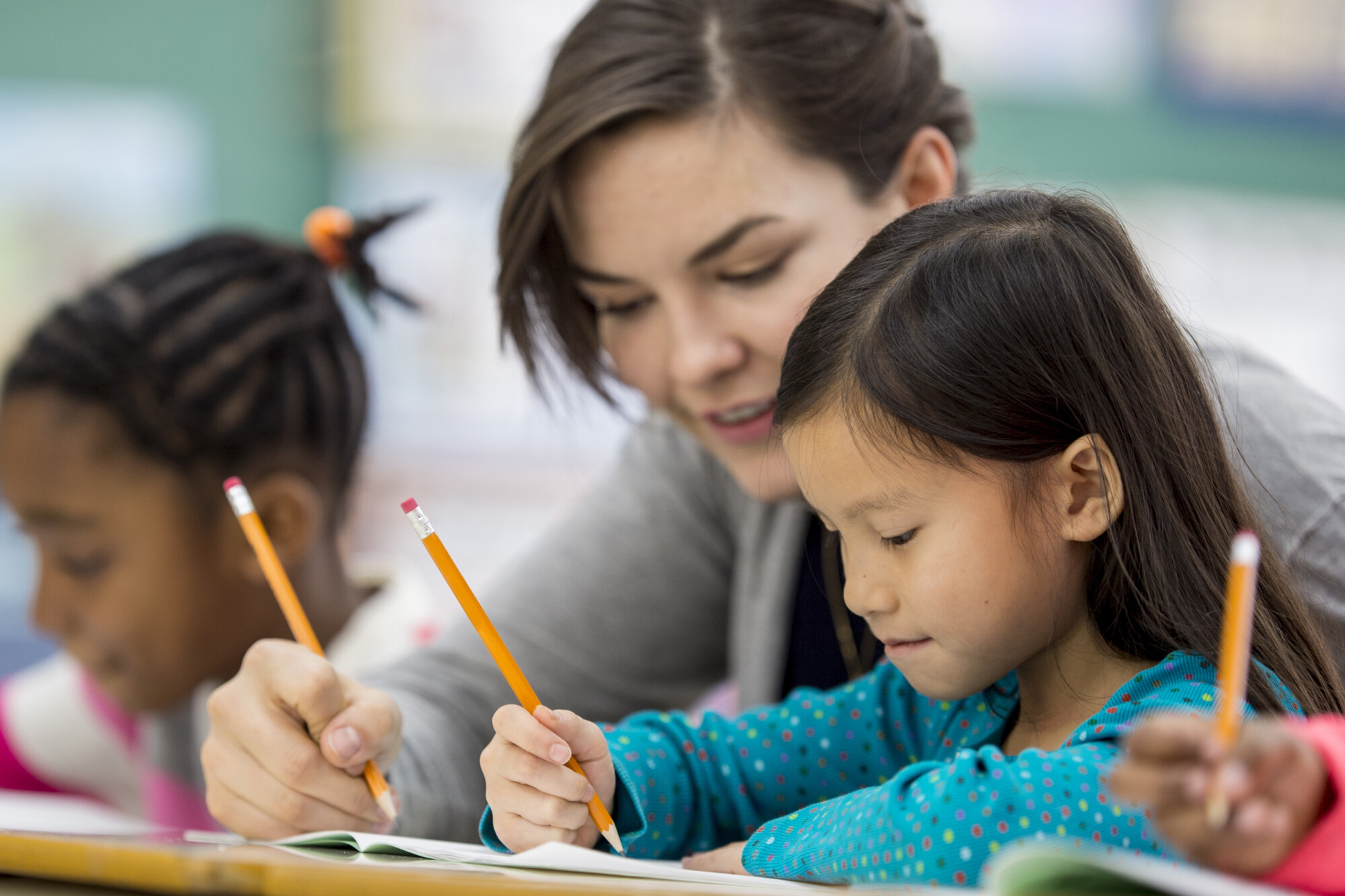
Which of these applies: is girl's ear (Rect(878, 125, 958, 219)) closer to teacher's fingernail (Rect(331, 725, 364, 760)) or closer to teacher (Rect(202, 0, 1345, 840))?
teacher (Rect(202, 0, 1345, 840))

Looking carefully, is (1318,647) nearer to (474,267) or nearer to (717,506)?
(717,506)

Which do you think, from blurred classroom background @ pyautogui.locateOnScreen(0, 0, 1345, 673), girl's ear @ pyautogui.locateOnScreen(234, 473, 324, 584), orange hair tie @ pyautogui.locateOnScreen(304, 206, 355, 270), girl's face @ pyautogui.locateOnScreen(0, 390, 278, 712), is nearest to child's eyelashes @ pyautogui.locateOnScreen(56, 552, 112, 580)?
girl's face @ pyautogui.locateOnScreen(0, 390, 278, 712)

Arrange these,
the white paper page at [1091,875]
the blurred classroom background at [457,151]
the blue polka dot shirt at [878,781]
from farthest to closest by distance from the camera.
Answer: the blurred classroom background at [457,151] < the blue polka dot shirt at [878,781] < the white paper page at [1091,875]

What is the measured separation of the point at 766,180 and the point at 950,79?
0.20m

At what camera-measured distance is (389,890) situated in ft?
1.10

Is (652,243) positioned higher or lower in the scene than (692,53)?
lower

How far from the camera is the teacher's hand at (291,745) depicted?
23.7 inches

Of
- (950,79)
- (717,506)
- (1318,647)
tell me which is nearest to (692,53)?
(950,79)

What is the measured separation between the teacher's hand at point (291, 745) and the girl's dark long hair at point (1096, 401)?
29cm

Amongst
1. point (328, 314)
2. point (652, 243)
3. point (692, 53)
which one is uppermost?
point (692, 53)

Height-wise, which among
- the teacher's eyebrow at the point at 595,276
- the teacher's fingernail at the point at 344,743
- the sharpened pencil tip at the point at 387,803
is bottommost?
the sharpened pencil tip at the point at 387,803

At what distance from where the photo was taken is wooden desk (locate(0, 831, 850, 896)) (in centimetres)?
34

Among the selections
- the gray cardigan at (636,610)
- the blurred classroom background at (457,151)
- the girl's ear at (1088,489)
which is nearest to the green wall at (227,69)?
the blurred classroom background at (457,151)

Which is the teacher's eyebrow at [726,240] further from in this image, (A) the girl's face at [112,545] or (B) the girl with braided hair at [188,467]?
(A) the girl's face at [112,545]
